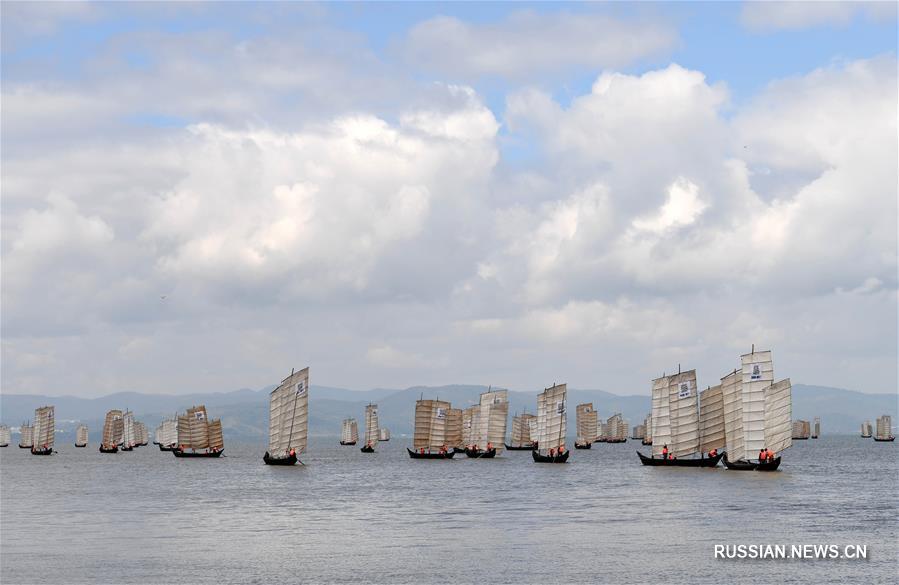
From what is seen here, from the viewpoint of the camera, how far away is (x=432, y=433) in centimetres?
16575

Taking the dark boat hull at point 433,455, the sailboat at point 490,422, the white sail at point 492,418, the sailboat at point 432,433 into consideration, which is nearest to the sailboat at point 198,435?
the dark boat hull at point 433,455

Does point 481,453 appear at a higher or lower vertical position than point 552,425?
lower

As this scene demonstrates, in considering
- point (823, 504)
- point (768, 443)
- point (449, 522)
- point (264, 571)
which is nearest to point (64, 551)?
point (264, 571)

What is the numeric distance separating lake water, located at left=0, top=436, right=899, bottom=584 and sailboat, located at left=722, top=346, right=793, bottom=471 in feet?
10.6

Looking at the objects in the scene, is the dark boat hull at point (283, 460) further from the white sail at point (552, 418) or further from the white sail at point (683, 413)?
the white sail at point (683, 413)

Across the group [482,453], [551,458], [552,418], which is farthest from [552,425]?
[482,453]

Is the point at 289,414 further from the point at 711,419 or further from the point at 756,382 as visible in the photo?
the point at 756,382

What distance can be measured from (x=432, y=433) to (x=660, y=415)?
43.2 m

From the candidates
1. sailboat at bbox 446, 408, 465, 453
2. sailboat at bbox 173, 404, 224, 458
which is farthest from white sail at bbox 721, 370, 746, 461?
sailboat at bbox 173, 404, 224, 458

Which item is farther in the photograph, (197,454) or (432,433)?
(197,454)

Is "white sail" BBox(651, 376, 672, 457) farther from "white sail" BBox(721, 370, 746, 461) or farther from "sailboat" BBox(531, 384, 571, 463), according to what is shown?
"white sail" BBox(721, 370, 746, 461)

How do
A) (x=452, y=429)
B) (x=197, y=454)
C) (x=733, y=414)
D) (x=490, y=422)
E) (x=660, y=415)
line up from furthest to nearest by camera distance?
(x=197, y=454) → (x=490, y=422) → (x=452, y=429) → (x=660, y=415) → (x=733, y=414)

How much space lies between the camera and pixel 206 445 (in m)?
185

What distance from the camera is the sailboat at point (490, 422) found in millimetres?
173750
